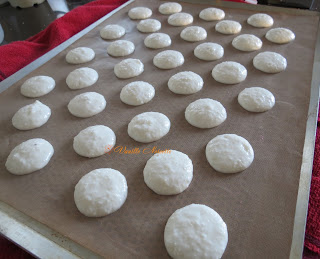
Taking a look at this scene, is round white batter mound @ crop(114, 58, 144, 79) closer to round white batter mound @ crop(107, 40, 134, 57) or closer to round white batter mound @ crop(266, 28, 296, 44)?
round white batter mound @ crop(107, 40, 134, 57)

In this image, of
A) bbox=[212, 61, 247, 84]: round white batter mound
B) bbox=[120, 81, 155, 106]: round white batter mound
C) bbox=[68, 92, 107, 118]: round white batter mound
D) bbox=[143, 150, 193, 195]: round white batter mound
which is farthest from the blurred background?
bbox=[143, 150, 193, 195]: round white batter mound

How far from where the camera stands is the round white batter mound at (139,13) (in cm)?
203

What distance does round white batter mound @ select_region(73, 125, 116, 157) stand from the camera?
111 centimetres

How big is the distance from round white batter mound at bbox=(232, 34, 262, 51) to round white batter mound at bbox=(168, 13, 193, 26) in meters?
0.46

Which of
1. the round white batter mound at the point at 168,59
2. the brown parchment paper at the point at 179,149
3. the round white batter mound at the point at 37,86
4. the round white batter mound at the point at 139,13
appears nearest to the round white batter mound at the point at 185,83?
the brown parchment paper at the point at 179,149

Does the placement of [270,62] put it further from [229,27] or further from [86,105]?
[86,105]

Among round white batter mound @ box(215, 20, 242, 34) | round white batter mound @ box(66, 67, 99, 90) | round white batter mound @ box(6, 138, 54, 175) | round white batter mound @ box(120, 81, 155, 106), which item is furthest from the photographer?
round white batter mound @ box(215, 20, 242, 34)

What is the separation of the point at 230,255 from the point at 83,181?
1.93ft

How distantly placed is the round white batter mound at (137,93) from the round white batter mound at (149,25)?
0.69 meters

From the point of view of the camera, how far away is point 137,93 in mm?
1327

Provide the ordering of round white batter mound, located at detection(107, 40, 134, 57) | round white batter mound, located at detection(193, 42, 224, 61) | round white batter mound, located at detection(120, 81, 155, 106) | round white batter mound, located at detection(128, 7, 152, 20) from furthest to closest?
round white batter mound, located at detection(128, 7, 152, 20)
round white batter mound, located at detection(107, 40, 134, 57)
round white batter mound, located at detection(193, 42, 224, 61)
round white batter mound, located at detection(120, 81, 155, 106)

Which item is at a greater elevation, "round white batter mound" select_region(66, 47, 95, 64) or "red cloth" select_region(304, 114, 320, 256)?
"round white batter mound" select_region(66, 47, 95, 64)

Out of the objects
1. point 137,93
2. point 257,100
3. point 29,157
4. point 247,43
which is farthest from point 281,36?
point 29,157

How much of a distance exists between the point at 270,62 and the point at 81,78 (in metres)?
1.08
